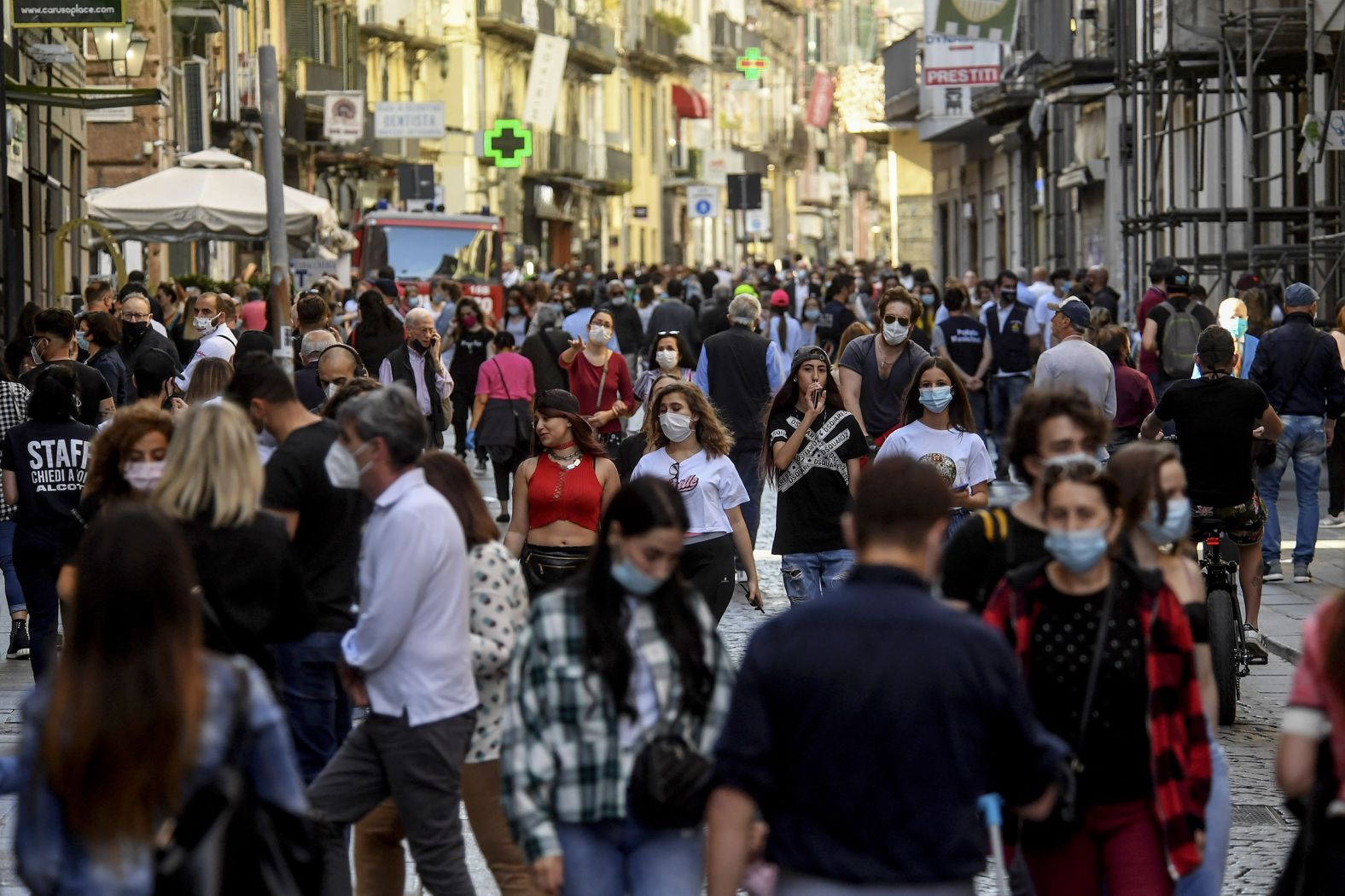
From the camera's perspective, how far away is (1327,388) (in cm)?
1431

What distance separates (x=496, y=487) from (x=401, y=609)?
12.0 meters

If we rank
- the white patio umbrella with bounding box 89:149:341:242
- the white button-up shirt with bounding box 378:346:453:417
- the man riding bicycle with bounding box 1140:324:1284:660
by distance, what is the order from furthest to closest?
the white patio umbrella with bounding box 89:149:341:242, the white button-up shirt with bounding box 378:346:453:417, the man riding bicycle with bounding box 1140:324:1284:660

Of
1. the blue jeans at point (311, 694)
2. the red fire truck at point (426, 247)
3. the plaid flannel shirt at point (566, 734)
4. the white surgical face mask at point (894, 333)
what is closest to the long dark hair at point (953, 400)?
the white surgical face mask at point (894, 333)

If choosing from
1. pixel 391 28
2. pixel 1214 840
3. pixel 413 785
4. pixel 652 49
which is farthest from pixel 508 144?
pixel 1214 840

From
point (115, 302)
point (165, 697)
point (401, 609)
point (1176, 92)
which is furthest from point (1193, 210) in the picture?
point (165, 697)

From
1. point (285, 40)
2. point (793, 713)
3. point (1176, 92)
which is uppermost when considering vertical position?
point (285, 40)

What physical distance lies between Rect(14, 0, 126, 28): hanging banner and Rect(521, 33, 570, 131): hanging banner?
118 ft

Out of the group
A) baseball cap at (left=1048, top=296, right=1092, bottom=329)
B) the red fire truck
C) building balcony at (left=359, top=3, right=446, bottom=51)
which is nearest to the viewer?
baseball cap at (left=1048, top=296, right=1092, bottom=329)

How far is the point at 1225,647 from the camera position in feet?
31.4

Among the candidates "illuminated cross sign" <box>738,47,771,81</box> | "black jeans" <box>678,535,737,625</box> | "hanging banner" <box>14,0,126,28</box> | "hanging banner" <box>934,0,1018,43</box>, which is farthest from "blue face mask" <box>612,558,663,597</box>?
"illuminated cross sign" <box>738,47,771,81</box>

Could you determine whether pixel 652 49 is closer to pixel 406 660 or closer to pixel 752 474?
pixel 752 474

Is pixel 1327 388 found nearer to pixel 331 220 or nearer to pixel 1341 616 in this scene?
pixel 1341 616

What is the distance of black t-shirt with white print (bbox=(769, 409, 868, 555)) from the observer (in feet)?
34.5

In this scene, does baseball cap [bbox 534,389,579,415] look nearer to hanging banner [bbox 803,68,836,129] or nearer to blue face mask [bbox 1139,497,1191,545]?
blue face mask [bbox 1139,497,1191,545]
